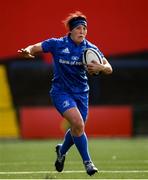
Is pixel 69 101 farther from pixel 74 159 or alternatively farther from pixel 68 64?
pixel 74 159

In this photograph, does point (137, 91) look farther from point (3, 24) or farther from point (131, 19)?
point (3, 24)

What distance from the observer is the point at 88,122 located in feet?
54.2

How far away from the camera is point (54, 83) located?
28.6 feet

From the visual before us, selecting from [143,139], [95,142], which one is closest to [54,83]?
[95,142]

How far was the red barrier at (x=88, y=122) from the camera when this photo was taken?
16.5m

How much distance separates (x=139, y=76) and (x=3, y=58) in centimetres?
314

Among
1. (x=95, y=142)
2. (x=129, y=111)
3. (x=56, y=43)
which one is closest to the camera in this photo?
(x=56, y=43)

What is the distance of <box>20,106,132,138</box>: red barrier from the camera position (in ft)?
54.2

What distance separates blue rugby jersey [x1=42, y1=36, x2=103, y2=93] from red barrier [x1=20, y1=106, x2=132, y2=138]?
25.9ft

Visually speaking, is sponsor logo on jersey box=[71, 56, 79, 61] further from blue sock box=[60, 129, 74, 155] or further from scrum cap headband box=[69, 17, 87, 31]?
blue sock box=[60, 129, 74, 155]

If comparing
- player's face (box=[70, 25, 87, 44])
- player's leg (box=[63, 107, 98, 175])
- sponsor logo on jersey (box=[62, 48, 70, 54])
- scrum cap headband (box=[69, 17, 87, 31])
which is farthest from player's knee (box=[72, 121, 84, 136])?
scrum cap headband (box=[69, 17, 87, 31])

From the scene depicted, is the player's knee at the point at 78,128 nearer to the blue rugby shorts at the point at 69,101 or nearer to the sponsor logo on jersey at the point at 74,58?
the blue rugby shorts at the point at 69,101

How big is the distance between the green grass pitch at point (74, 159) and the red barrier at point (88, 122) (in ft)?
1.08

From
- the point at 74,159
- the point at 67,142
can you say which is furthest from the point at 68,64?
the point at 74,159
